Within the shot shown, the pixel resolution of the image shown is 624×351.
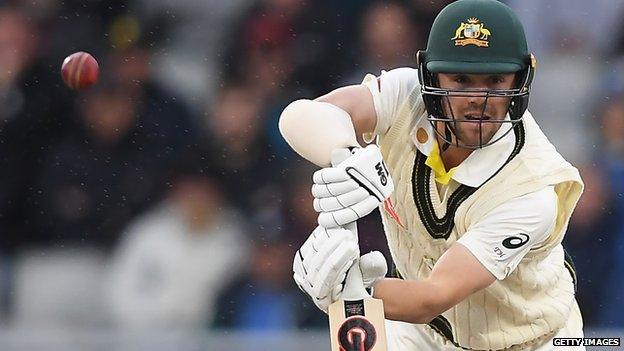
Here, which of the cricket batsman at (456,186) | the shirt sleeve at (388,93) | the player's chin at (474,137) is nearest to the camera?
the cricket batsman at (456,186)

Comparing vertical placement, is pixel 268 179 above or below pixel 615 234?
above

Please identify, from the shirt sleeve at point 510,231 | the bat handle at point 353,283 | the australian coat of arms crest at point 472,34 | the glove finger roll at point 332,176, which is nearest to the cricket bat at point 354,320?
the bat handle at point 353,283

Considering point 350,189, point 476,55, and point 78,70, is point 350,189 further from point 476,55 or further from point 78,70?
point 78,70

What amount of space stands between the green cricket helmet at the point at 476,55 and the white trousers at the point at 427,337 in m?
0.74

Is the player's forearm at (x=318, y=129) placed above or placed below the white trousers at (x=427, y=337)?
above

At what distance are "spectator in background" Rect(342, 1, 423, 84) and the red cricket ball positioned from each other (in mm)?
1220

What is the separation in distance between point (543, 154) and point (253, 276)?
7.99 feet

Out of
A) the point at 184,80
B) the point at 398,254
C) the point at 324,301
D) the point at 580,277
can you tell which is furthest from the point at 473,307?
the point at 184,80

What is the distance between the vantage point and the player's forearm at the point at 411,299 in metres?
3.21

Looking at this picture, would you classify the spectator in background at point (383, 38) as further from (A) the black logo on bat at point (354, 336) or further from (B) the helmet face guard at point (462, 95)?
(A) the black logo on bat at point (354, 336)

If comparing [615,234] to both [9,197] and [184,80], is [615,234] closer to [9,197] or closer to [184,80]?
[184,80]

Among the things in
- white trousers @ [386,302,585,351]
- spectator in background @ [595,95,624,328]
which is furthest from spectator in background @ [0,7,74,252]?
spectator in background @ [595,95,624,328]

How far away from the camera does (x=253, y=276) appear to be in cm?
573

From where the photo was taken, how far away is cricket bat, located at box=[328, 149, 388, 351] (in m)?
3.02
